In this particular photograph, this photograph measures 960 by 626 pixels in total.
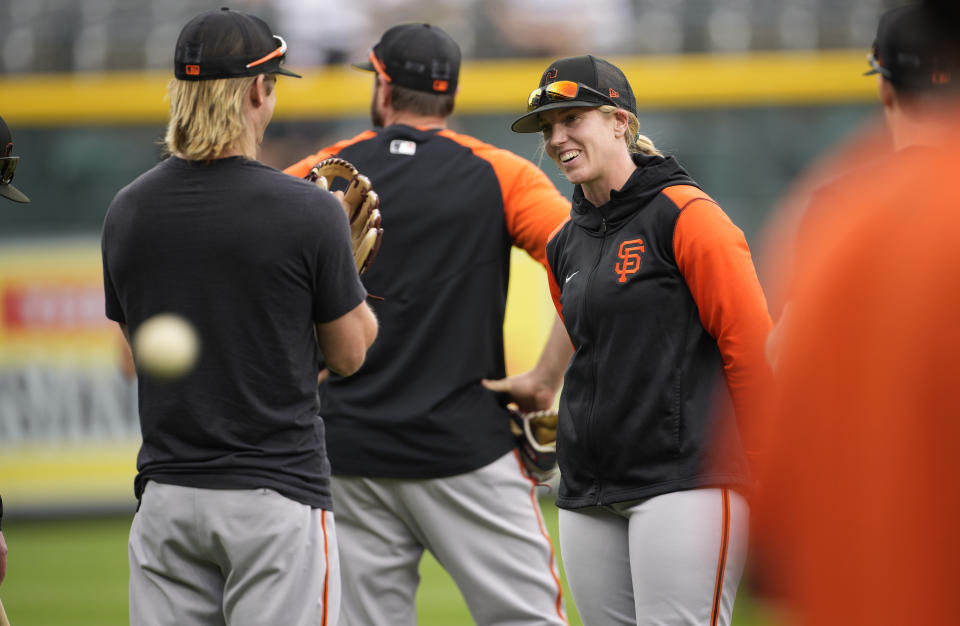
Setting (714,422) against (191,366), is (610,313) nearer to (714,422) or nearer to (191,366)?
(714,422)

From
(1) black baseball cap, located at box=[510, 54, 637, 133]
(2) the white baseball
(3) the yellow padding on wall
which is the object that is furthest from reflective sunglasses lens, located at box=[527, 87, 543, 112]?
(3) the yellow padding on wall

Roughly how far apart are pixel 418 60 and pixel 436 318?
86 cm

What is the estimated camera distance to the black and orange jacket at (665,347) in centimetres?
284

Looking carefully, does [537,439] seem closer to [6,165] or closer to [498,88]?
[6,165]

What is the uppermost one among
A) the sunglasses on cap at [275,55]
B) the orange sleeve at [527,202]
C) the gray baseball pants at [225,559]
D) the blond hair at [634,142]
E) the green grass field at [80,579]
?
the sunglasses on cap at [275,55]

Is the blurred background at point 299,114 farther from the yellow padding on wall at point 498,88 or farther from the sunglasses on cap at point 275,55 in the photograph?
the sunglasses on cap at point 275,55

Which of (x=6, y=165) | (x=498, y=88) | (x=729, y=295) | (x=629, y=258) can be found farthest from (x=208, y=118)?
(x=498, y=88)

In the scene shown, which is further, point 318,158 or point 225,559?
point 318,158

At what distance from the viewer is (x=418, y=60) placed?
3.81 m

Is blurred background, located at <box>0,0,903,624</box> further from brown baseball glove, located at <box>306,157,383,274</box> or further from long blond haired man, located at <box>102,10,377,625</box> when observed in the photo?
long blond haired man, located at <box>102,10,377,625</box>

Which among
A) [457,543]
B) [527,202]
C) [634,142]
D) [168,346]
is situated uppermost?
[634,142]

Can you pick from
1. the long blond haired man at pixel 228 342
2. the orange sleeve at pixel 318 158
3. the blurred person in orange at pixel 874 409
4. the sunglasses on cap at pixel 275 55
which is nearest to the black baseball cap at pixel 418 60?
the orange sleeve at pixel 318 158

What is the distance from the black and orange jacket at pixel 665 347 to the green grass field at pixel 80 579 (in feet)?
11.3

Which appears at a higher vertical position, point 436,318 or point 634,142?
point 634,142
